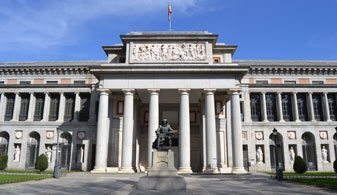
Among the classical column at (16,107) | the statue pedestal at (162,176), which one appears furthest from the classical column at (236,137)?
the classical column at (16,107)

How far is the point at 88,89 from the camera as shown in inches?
1813

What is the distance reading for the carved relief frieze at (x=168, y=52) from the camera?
35.1 meters

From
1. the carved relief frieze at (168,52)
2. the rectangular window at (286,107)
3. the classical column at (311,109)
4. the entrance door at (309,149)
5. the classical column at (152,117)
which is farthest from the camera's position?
the rectangular window at (286,107)

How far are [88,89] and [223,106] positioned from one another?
22.9 meters

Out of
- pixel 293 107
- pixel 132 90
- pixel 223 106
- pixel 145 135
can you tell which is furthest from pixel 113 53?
pixel 293 107

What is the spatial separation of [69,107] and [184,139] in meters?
24.0

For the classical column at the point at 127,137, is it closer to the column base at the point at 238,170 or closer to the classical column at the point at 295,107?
the column base at the point at 238,170

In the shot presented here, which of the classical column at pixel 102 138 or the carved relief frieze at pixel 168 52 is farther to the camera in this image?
the carved relief frieze at pixel 168 52

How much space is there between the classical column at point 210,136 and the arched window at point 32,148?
29.8 m

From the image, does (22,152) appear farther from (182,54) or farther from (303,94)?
(303,94)

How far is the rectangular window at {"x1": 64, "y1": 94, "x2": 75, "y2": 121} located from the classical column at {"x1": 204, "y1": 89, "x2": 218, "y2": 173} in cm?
2468

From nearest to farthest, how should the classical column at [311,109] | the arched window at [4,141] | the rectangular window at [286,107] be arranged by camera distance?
the classical column at [311,109] < the arched window at [4,141] < the rectangular window at [286,107]

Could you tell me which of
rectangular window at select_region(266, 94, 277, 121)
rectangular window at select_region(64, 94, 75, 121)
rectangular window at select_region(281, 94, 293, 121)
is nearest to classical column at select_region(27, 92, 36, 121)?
rectangular window at select_region(64, 94, 75, 121)

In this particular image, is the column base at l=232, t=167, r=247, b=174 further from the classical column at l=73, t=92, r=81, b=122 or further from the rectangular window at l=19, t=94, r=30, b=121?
the rectangular window at l=19, t=94, r=30, b=121
